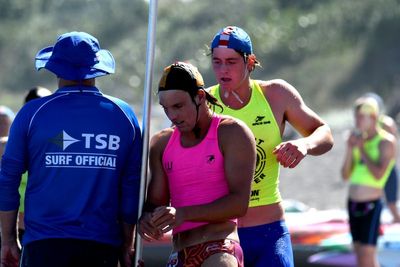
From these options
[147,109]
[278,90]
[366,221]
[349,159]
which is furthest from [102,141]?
[349,159]

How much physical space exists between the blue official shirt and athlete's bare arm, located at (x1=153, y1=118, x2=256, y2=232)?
36cm

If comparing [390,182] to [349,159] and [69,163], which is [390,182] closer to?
[349,159]

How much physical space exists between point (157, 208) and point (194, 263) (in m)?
0.32

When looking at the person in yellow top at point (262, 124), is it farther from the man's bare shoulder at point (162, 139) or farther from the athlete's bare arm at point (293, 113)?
the man's bare shoulder at point (162, 139)

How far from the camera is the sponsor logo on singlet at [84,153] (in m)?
5.21

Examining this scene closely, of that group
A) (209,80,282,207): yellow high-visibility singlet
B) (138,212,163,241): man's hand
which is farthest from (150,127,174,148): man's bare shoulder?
(209,80,282,207): yellow high-visibility singlet

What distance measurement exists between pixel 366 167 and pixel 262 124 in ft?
18.5

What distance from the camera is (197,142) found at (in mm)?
5258

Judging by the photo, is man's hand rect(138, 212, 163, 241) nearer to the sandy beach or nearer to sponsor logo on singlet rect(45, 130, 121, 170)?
sponsor logo on singlet rect(45, 130, 121, 170)

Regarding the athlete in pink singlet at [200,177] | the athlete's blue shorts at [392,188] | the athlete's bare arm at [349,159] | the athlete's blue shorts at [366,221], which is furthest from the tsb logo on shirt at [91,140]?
the athlete's blue shorts at [392,188]

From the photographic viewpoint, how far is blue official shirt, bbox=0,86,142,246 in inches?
205

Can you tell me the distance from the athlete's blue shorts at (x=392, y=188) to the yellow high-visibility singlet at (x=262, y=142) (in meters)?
7.20

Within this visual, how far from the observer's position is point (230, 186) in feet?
17.0

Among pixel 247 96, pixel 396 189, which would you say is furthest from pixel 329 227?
pixel 247 96
